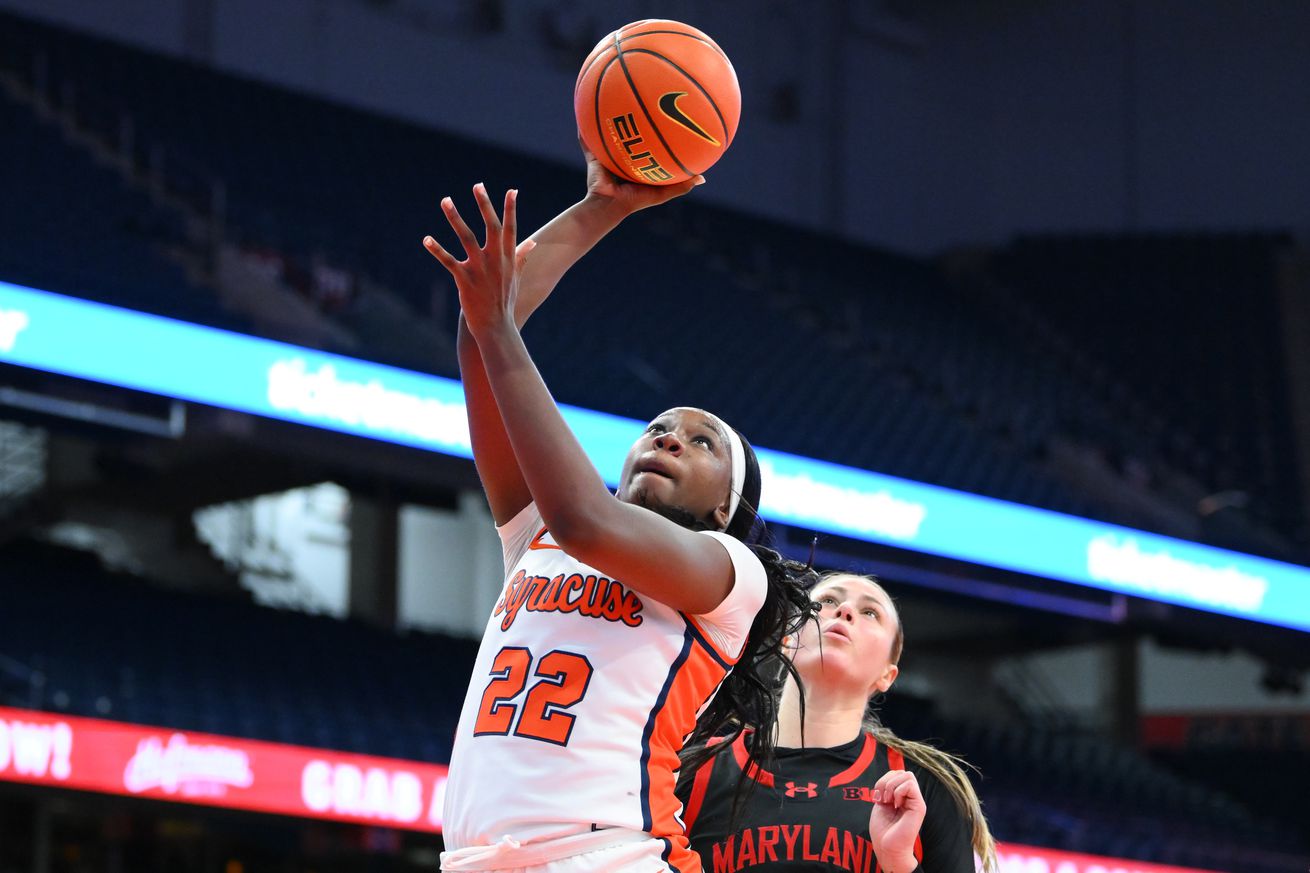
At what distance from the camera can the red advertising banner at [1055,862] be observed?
10.4m

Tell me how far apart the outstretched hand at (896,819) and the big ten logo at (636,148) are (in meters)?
1.11

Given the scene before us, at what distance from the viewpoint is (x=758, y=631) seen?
114 inches

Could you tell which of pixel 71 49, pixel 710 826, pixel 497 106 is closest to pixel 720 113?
pixel 710 826

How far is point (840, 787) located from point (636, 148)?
1.33 m

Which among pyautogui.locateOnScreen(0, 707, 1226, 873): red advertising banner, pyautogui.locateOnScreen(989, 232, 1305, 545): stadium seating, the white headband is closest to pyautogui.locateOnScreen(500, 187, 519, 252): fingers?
the white headband

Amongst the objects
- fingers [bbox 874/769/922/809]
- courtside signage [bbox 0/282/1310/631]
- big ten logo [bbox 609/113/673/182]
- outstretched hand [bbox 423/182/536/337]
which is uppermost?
courtside signage [bbox 0/282/1310/631]

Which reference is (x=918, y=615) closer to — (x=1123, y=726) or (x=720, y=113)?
(x=1123, y=726)

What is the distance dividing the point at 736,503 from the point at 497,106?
524 inches

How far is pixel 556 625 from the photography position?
261 centimetres

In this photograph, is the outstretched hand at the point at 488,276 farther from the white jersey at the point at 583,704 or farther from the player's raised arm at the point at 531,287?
the white jersey at the point at 583,704

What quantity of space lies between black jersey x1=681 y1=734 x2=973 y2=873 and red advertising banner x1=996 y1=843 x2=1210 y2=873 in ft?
22.7

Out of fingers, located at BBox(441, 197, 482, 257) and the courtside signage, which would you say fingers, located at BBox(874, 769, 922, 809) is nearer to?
fingers, located at BBox(441, 197, 482, 257)

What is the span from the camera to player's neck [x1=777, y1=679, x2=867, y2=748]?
3625 millimetres

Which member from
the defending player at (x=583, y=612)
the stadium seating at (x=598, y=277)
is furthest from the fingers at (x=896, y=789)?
the stadium seating at (x=598, y=277)
